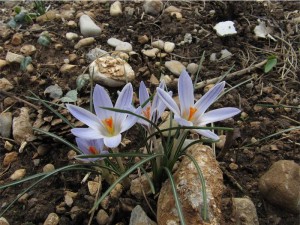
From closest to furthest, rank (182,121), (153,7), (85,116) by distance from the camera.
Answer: (182,121) → (85,116) → (153,7)

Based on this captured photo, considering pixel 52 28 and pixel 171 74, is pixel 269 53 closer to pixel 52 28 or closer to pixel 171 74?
pixel 171 74

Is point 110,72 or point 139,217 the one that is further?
point 110,72

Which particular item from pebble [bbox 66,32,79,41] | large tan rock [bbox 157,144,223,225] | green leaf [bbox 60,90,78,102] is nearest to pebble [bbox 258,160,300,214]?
large tan rock [bbox 157,144,223,225]

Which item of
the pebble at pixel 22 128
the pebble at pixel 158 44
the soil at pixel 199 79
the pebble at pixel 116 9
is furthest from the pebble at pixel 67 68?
the pebble at pixel 116 9

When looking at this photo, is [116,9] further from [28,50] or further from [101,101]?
[101,101]

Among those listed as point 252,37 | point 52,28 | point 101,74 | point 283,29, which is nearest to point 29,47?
point 52,28

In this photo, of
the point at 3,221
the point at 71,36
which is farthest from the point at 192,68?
the point at 3,221
